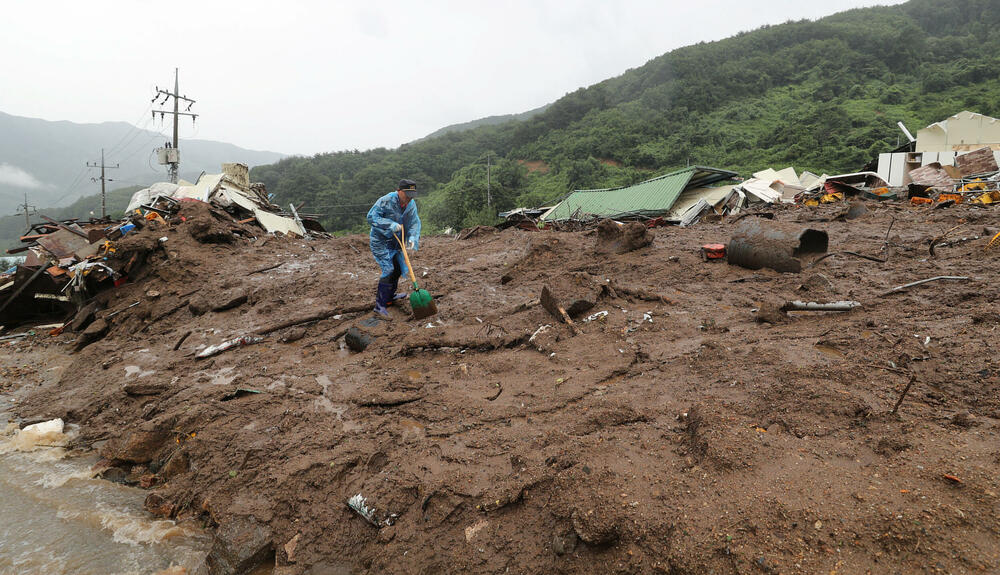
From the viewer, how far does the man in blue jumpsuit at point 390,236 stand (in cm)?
539

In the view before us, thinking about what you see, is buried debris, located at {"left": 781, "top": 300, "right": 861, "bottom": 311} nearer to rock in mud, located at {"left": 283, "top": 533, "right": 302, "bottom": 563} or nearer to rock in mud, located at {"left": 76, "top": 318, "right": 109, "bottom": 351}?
rock in mud, located at {"left": 283, "top": 533, "right": 302, "bottom": 563}

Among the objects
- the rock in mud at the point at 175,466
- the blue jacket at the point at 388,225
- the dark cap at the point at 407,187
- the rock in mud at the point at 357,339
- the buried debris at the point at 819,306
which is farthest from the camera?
the blue jacket at the point at 388,225

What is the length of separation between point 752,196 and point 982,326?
53.2 feet

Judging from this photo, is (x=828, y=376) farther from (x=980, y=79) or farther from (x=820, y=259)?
(x=980, y=79)

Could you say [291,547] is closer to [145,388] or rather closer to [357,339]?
[357,339]

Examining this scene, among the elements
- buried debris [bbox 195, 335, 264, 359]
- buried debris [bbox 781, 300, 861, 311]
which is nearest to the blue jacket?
buried debris [bbox 195, 335, 264, 359]

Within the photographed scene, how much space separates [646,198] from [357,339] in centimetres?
1784

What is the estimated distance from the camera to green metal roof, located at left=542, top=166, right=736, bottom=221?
18.7m

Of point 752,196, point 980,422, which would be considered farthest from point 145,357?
point 752,196

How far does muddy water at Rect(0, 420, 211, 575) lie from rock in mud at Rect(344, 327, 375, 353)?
200 cm

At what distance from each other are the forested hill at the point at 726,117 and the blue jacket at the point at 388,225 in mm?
27846

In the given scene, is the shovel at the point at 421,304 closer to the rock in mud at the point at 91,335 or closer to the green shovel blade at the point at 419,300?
the green shovel blade at the point at 419,300

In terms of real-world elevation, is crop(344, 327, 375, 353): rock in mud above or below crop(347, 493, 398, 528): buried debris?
above

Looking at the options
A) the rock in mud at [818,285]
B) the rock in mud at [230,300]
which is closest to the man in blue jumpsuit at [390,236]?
the rock in mud at [230,300]
